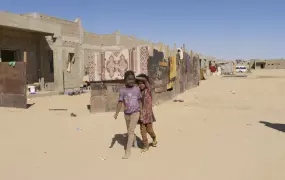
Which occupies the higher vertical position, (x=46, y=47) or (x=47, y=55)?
(x=46, y=47)

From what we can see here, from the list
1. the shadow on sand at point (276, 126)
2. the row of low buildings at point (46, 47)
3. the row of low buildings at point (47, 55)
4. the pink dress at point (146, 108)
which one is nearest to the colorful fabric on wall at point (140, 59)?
the row of low buildings at point (47, 55)

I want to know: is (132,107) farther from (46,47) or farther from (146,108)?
(46,47)

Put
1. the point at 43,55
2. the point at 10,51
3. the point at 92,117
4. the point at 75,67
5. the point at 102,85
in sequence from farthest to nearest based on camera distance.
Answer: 1. the point at 75,67
2. the point at 43,55
3. the point at 10,51
4. the point at 102,85
5. the point at 92,117

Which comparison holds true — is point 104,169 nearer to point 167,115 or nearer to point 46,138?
point 46,138

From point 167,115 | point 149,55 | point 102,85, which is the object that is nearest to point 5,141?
A: point 102,85

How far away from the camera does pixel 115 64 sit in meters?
9.09

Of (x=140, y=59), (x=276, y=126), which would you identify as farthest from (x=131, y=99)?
(x=140, y=59)

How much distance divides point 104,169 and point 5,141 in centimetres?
266

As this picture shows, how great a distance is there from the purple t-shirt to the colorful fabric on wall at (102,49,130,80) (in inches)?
173

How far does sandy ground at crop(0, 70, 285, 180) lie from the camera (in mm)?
3777

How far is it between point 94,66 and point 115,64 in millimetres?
721

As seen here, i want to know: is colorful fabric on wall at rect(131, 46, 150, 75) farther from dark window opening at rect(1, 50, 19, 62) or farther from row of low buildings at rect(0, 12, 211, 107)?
dark window opening at rect(1, 50, 19, 62)

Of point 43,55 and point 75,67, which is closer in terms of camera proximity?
point 43,55

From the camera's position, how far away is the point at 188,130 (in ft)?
20.9
